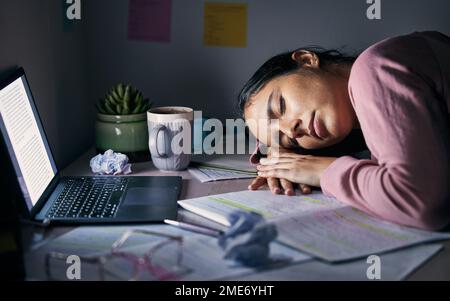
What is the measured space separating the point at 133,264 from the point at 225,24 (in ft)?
2.93

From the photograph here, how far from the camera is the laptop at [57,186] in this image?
0.97 metres

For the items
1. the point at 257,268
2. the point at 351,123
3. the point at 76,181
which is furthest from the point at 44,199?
the point at 351,123

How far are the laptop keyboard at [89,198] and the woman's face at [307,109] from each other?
32 cm

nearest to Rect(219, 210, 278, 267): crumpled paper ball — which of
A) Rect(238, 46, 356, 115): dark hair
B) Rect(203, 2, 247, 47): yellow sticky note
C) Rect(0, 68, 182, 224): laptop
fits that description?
Rect(0, 68, 182, 224): laptop

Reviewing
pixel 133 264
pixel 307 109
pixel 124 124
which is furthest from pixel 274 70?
pixel 133 264

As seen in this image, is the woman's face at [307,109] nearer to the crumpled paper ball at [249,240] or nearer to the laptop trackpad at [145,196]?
the laptop trackpad at [145,196]

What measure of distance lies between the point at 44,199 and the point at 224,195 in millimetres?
321

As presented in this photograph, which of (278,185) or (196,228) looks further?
(278,185)

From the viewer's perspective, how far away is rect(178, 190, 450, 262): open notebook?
33.9 inches

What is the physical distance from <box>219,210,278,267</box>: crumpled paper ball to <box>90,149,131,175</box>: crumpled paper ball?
0.50 metres

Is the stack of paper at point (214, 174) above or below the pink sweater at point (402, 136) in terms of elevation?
below

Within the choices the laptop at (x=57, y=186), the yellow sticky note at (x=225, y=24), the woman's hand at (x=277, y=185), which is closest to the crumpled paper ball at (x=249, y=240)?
the laptop at (x=57, y=186)

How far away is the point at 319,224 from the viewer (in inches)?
37.3

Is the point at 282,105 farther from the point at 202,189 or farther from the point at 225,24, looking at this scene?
the point at 225,24
